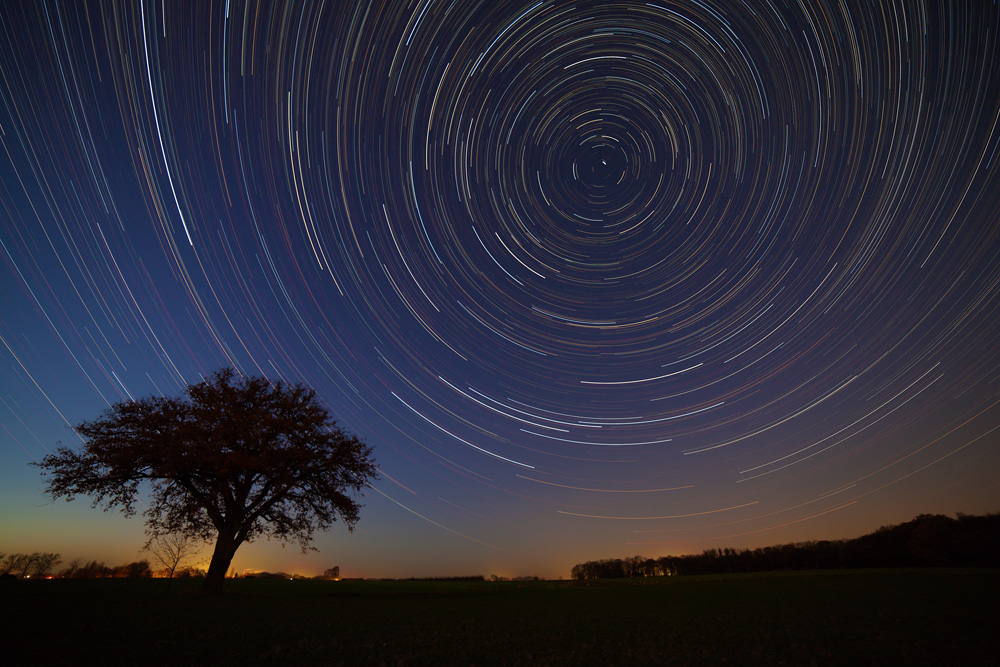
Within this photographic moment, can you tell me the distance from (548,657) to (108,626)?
404 inches

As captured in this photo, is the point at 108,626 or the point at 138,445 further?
the point at 138,445

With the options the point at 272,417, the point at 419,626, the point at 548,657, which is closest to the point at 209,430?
the point at 272,417

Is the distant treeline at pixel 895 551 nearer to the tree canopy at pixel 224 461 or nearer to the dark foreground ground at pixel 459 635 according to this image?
the dark foreground ground at pixel 459 635

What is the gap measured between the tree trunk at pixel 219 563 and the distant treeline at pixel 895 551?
335ft

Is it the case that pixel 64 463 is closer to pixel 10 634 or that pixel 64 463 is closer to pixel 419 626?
pixel 10 634

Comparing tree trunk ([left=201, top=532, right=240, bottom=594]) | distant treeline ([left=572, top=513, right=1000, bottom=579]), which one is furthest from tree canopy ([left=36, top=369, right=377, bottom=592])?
distant treeline ([left=572, top=513, right=1000, bottom=579])

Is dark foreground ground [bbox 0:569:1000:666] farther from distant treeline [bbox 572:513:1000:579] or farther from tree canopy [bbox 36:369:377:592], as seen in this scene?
distant treeline [bbox 572:513:1000:579]

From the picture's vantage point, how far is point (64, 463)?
1972 cm

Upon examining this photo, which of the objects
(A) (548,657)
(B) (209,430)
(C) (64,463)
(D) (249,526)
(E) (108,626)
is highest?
(B) (209,430)

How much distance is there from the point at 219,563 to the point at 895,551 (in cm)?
11178

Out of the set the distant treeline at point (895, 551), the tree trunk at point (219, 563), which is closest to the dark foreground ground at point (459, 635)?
the tree trunk at point (219, 563)

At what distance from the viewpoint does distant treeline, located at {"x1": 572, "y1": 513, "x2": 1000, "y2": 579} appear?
7156cm

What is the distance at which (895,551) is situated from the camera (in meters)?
81.1

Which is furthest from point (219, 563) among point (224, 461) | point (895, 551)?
point (895, 551)
